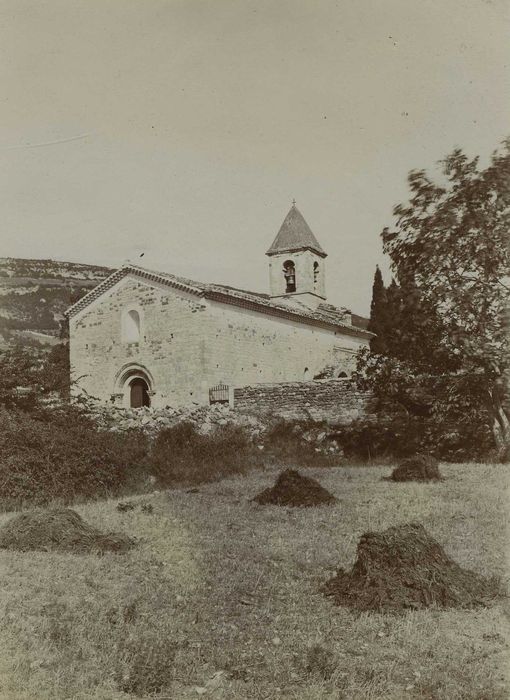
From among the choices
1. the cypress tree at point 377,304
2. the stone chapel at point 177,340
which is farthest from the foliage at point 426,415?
the cypress tree at point 377,304

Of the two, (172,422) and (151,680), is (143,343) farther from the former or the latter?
(151,680)

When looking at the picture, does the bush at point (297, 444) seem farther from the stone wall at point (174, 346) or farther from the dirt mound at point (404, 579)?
the dirt mound at point (404, 579)

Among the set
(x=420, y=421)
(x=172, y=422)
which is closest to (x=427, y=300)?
(x=420, y=421)

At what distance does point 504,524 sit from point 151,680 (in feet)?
20.2

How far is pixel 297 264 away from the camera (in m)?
33.9

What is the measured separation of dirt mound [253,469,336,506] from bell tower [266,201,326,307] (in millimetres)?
23232

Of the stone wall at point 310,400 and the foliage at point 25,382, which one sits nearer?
the foliage at point 25,382

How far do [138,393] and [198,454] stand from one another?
37.2ft

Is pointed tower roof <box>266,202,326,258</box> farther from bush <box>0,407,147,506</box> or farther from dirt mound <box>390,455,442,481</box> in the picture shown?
dirt mound <box>390,455,442,481</box>

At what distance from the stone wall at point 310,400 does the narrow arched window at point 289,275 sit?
44.6 feet

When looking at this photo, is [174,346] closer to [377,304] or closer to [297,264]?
[297,264]

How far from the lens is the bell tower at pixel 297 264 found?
1326 inches

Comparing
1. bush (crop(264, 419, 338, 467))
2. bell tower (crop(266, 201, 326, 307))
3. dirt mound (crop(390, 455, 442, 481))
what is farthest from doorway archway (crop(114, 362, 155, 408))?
dirt mound (crop(390, 455, 442, 481))

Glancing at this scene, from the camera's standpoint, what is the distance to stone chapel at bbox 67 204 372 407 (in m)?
24.7
